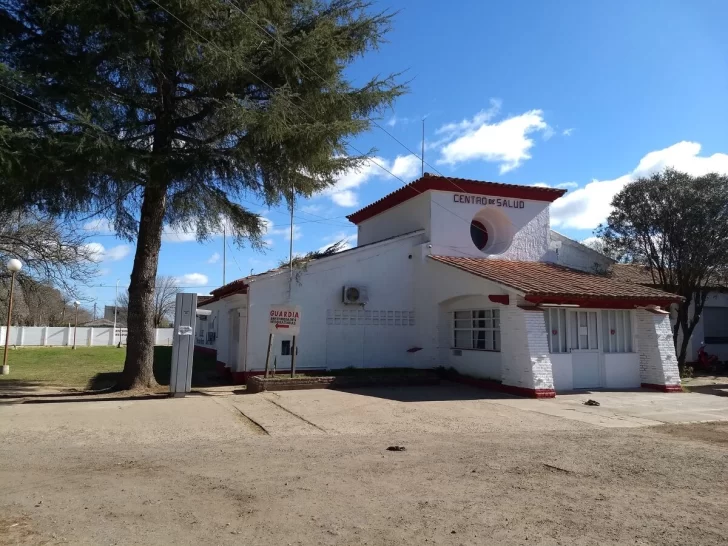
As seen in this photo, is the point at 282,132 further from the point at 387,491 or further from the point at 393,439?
the point at 387,491

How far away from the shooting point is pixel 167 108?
1364 centimetres

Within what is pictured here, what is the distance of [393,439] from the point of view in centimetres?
861

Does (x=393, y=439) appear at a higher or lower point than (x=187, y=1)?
lower

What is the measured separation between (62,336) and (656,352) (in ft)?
152

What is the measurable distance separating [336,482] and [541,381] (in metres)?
8.72

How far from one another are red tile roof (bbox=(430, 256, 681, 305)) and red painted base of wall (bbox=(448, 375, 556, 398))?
2.25m

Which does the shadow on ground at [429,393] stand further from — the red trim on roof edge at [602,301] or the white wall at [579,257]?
the white wall at [579,257]

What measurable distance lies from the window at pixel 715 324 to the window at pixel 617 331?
971 centimetres

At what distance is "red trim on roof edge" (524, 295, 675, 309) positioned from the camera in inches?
549

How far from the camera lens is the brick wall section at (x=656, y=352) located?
49.7ft

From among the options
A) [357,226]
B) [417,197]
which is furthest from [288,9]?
[357,226]

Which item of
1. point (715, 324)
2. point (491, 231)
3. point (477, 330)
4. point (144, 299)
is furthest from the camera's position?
point (715, 324)

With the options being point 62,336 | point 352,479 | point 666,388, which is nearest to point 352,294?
point 666,388

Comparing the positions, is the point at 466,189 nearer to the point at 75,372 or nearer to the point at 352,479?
the point at 352,479
